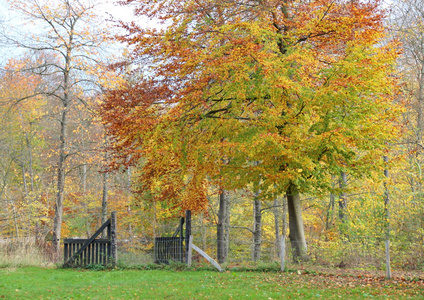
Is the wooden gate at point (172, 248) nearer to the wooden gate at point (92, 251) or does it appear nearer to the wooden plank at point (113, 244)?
Result: the wooden plank at point (113, 244)

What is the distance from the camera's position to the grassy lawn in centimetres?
744

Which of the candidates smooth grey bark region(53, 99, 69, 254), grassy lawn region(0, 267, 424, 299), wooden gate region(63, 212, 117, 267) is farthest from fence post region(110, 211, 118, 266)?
smooth grey bark region(53, 99, 69, 254)

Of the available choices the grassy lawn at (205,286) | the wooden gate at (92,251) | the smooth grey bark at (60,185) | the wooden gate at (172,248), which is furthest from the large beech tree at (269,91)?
the smooth grey bark at (60,185)

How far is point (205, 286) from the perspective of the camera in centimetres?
863

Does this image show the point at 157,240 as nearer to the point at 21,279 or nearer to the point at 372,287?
the point at 21,279

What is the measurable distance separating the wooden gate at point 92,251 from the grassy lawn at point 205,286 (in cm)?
199

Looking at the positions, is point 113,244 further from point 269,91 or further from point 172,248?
point 269,91

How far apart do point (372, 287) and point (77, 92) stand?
14928 mm

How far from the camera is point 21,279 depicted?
34.0 feet

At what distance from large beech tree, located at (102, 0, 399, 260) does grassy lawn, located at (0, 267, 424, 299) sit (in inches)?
94.7

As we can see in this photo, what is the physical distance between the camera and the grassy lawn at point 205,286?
24.4 feet

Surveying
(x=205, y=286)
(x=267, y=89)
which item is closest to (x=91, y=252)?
(x=205, y=286)

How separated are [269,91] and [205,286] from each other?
16.5 ft

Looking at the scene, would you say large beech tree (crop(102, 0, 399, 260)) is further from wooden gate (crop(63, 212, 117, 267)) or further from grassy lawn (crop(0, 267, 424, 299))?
wooden gate (crop(63, 212, 117, 267))
